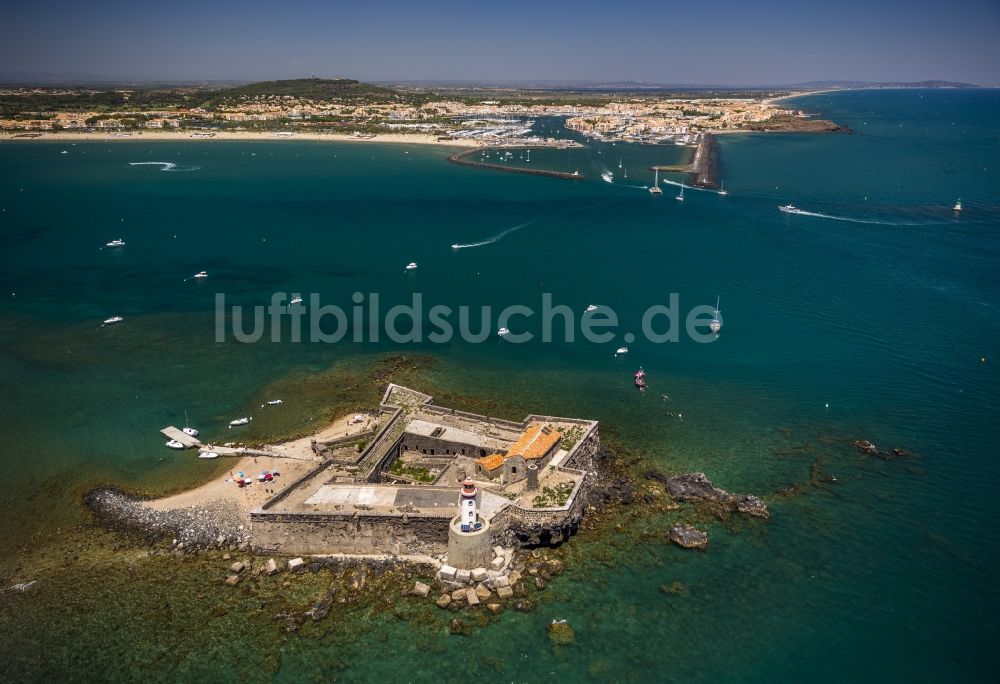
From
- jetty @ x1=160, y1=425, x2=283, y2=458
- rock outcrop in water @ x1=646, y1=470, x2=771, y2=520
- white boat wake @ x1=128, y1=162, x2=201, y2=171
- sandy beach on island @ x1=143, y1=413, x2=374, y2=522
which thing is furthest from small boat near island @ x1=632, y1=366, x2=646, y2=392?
white boat wake @ x1=128, y1=162, x2=201, y2=171

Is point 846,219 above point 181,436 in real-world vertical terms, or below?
above

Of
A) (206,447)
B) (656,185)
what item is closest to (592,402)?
(206,447)

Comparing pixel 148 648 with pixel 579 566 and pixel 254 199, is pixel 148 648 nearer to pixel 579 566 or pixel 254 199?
pixel 579 566

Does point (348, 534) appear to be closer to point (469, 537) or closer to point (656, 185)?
point (469, 537)

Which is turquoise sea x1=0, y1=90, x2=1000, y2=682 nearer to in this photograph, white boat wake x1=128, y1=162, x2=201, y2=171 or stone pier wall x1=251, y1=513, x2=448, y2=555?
stone pier wall x1=251, y1=513, x2=448, y2=555

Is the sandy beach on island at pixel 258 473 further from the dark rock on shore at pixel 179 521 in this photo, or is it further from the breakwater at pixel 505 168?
the breakwater at pixel 505 168

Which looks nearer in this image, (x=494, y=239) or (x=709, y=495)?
(x=709, y=495)
